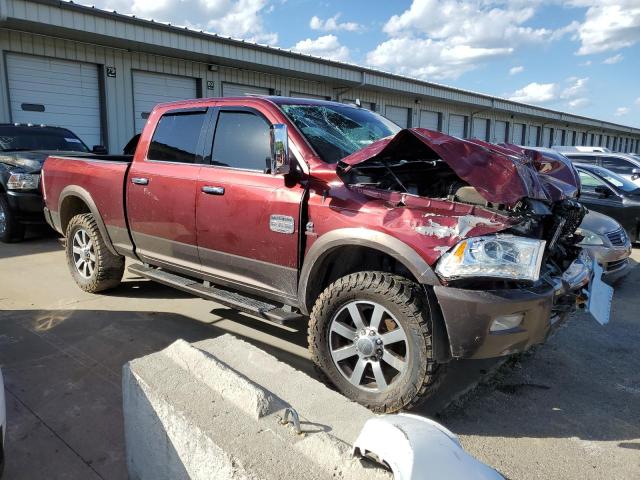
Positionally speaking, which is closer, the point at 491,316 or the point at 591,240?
the point at 491,316

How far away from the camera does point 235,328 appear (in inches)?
175

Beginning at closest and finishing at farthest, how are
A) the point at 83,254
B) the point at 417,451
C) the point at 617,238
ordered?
the point at 417,451 → the point at 83,254 → the point at 617,238

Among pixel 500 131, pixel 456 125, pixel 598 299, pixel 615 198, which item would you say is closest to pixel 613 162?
pixel 615 198

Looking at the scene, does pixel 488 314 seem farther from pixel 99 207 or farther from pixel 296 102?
pixel 99 207

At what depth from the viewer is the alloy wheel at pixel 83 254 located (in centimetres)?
529

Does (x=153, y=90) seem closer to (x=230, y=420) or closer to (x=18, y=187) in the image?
(x=18, y=187)

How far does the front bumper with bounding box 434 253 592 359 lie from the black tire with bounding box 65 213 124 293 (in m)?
3.71

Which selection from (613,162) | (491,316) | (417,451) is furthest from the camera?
(613,162)

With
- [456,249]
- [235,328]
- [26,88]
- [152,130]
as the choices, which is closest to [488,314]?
[456,249]

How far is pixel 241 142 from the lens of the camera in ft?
12.8

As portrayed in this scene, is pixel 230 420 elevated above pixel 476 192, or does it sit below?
below

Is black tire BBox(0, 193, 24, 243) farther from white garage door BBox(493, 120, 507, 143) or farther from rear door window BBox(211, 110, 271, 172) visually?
white garage door BBox(493, 120, 507, 143)

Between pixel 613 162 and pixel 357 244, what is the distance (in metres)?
11.5

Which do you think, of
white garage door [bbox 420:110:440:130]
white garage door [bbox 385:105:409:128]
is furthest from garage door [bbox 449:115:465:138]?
white garage door [bbox 385:105:409:128]
